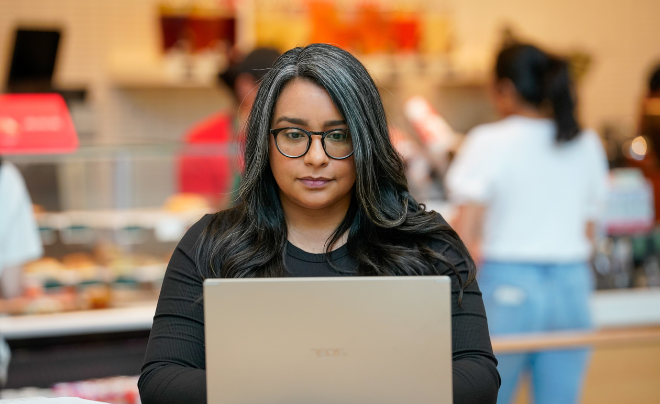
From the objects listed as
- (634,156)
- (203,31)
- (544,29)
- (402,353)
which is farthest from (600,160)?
(544,29)

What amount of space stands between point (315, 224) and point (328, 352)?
41 centimetres

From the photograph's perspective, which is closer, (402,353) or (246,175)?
(402,353)

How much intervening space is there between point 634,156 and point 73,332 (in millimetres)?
2677

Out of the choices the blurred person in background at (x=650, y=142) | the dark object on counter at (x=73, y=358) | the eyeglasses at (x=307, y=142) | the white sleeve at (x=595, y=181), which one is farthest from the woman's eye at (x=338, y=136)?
the blurred person in background at (x=650, y=142)

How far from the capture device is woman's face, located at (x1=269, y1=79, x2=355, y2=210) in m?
1.27

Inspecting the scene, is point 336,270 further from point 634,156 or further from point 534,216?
point 634,156

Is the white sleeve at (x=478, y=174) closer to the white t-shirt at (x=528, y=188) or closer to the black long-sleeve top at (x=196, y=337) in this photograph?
the white t-shirt at (x=528, y=188)

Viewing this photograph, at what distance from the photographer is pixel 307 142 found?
1.28 m

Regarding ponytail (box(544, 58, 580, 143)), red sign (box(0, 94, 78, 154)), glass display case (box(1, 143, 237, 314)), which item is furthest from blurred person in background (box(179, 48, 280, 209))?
ponytail (box(544, 58, 580, 143))

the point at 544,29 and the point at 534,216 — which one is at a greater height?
the point at 544,29

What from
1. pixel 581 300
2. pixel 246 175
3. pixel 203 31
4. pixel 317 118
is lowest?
pixel 581 300

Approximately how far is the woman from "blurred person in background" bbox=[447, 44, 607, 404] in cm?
107

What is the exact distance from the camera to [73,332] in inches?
112

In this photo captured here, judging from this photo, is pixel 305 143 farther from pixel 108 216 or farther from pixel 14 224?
pixel 108 216
